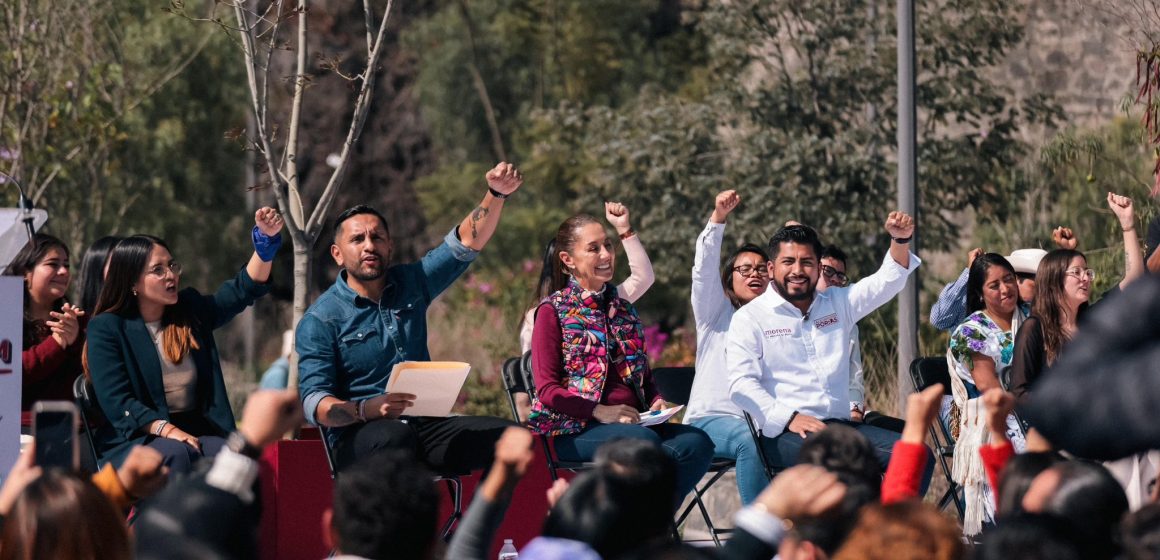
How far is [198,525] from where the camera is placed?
3441 millimetres

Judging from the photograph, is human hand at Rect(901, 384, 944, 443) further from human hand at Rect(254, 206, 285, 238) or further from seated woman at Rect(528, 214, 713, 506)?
human hand at Rect(254, 206, 285, 238)

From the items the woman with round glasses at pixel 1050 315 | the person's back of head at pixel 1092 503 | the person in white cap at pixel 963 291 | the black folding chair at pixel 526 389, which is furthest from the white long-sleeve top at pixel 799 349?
the person's back of head at pixel 1092 503

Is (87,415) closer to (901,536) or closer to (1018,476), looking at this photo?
(1018,476)

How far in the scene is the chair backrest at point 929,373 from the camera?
25.1 feet

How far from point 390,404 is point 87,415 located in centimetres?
134

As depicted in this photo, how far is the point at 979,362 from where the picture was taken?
721 cm

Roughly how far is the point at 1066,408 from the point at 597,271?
3816mm

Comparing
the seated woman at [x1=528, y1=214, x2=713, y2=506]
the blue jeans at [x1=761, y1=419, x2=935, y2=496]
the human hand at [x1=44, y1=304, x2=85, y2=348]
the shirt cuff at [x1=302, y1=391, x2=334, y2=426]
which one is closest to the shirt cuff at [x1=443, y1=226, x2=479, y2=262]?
the seated woman at [x1=528, y1=214, x2=713, y2=506]

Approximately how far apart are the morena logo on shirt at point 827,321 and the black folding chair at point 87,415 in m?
3.11

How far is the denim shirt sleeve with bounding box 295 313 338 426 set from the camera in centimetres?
625

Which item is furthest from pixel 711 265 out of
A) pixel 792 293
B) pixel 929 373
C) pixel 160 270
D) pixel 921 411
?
pixel 921 411

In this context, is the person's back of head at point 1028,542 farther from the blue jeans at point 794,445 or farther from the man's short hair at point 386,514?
the blue jeans at point 794,445

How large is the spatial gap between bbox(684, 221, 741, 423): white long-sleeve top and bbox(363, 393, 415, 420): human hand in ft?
5.43

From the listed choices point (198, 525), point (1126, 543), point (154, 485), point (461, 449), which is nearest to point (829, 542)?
point (1126, 543)
